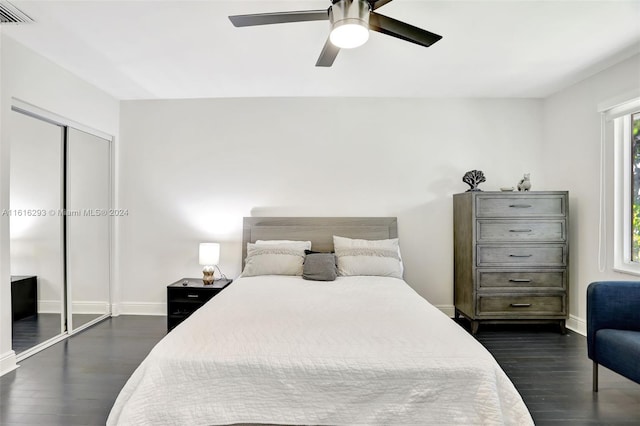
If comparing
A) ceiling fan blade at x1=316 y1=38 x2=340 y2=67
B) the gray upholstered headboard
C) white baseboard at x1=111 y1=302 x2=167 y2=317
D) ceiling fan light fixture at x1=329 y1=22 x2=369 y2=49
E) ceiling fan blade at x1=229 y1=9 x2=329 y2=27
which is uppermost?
ceiling fan blade at x1=229 y1=9 x2=329 y2=27

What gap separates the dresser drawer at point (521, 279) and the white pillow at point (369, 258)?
2.85ft

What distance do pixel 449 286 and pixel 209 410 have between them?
3116 millimetres

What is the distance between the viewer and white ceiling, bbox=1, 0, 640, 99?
7.41ft

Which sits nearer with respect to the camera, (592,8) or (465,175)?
(592,8)

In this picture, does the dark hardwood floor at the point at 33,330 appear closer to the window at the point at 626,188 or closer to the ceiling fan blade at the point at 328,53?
the ceiling fan blade at the point at 328,53

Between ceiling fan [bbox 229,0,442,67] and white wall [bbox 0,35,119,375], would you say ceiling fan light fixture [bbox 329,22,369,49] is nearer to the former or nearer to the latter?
ceiling fan [bbox 229,0,442,67]

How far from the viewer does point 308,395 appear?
1.61 m

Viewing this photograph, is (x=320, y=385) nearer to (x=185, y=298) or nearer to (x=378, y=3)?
(x=378, y=3)

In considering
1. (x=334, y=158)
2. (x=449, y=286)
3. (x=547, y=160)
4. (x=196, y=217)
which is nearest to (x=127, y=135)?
(x=196, y=217)

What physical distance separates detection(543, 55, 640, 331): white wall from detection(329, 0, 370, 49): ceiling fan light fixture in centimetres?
267

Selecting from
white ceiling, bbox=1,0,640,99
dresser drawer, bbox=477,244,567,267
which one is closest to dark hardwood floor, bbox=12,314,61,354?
white ceiling, bbox=1,0,640,99

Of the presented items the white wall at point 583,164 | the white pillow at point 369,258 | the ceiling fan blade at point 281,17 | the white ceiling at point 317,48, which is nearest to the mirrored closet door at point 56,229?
the white ceiling at point 317,48

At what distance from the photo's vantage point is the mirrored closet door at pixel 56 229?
2816 mm

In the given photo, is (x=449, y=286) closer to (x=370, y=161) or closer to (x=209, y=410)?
(x=370, y=161)
